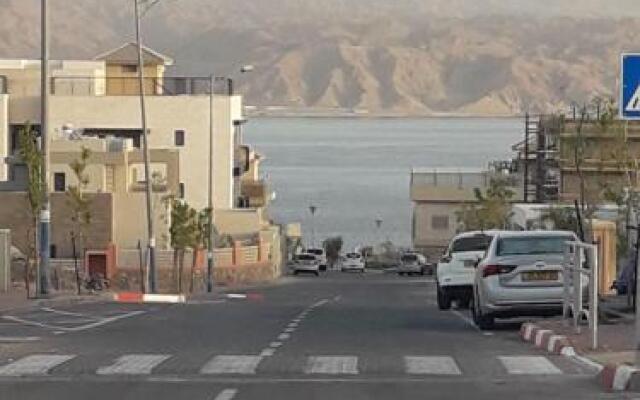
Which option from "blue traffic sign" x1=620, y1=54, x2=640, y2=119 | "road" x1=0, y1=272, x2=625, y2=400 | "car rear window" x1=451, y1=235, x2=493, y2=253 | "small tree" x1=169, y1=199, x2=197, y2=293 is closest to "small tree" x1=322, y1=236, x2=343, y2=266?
"small tree" x1=169, y1=199, x2=197, y2=293

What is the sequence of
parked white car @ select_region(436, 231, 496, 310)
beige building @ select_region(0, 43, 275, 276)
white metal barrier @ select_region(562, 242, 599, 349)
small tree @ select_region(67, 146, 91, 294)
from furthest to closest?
beige building @ select_region(0, 43, 275, 276) → small tree @ select_region(67, 146, 91, 294) → parked white car @ select_region(436, 231, 496, 310) → white metal barrier @ select_region(562, 242, 599, 349)

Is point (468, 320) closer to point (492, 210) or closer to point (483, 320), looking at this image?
point (483, 320)

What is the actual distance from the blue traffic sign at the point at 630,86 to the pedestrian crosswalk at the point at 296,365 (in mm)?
2982

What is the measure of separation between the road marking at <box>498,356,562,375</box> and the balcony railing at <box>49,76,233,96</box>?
8071 cm

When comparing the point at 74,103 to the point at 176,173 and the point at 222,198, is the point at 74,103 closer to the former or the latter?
the point at 222,198

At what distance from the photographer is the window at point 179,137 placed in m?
97.9

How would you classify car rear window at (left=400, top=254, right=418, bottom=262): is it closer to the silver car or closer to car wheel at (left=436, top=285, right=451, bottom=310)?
car wheel at (left=436, top=285, right=451, bottom=310)

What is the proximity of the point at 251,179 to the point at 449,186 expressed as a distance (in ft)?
48.0

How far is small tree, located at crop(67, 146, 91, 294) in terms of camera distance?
5409cm

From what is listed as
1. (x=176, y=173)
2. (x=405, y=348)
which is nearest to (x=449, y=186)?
(x=176, y=173)

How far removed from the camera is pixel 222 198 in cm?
9994

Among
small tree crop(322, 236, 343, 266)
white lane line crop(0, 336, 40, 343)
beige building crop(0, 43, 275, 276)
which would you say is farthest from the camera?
small tree crop(322, 236, 343, 266)

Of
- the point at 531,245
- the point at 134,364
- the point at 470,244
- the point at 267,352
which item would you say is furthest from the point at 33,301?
the point at 134,364

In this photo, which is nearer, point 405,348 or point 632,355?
point 632,355
